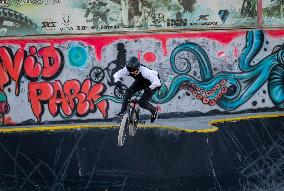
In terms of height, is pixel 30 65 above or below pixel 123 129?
above

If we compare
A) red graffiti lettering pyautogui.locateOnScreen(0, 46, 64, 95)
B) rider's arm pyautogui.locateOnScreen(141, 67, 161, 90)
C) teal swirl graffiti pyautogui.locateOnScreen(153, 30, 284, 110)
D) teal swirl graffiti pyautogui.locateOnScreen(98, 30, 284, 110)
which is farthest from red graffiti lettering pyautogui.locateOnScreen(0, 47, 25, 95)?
rider's arm pyautogui.locateOnScreen(141, 67, 161, 90)

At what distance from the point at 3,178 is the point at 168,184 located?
414cm

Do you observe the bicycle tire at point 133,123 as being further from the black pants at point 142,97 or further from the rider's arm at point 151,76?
the rider's arm at point 151,76

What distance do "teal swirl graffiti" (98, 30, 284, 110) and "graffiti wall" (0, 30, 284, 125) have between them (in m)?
0.03

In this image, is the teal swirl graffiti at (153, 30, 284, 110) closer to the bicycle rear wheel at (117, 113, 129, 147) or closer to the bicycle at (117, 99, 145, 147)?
the bicycle at (117, 99, 145, 147)

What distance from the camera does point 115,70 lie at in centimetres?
1586

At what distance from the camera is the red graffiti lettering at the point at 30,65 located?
15.6 m

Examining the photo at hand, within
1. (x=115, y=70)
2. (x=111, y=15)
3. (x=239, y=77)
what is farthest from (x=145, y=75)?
(x=239, y=77)

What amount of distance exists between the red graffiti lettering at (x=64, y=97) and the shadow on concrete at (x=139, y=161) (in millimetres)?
2934

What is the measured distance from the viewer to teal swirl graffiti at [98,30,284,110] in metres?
16.1

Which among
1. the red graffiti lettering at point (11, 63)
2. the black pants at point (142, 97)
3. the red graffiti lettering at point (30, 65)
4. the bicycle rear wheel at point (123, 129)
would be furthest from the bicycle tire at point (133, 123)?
the red graffiti lettering at point (11, 63)

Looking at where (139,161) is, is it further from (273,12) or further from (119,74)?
(273,12)

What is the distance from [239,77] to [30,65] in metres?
7.05

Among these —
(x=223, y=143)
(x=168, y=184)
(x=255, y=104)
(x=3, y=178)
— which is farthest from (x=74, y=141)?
(x=255, y=104)
